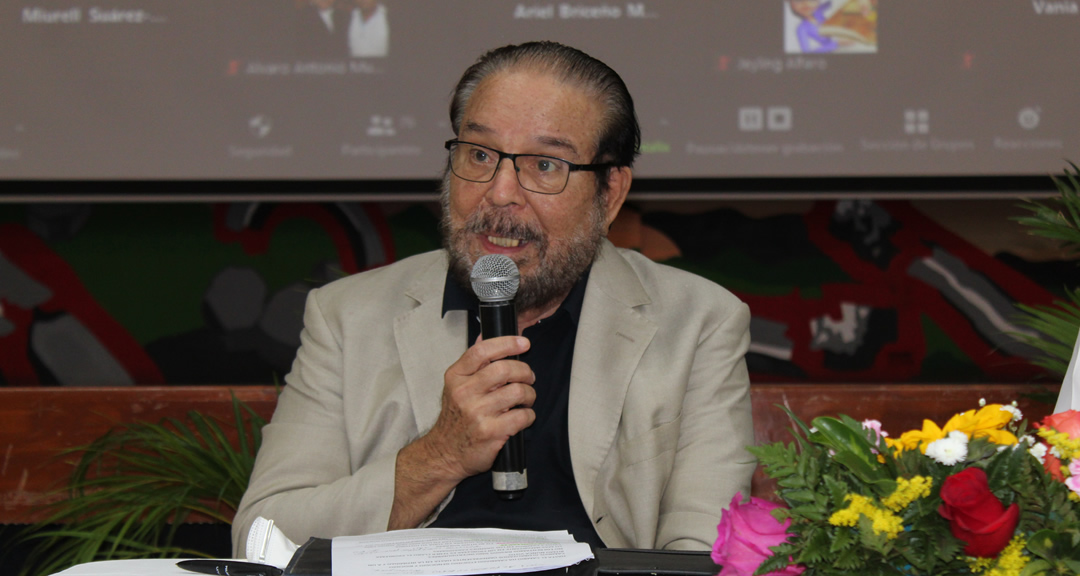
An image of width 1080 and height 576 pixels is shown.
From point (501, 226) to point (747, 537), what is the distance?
1007mm

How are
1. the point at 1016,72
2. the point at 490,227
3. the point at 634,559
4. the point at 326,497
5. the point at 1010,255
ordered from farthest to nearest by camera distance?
the point at 1010,255 → the point at 1016,72 → the point at 490,227 → the point at 326,497 → the point at 634,559

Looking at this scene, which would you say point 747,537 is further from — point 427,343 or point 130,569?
point 427,343

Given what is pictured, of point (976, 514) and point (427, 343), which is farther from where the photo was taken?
point (427, 343)

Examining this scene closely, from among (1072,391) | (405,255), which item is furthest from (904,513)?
(405,255)

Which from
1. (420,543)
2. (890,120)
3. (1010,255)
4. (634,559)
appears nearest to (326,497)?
(420,543)

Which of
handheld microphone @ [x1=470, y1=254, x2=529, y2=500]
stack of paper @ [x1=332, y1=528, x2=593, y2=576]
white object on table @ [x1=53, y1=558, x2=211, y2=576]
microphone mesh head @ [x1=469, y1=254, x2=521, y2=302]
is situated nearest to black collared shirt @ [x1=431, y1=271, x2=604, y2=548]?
handheld microphone @ [x1=470, y1=254, x2=529, y2=500]

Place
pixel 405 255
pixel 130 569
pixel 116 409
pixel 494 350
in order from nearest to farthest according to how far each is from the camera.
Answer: pixel 130 569 → pixel 494 350 → pixel 116 409 → pixel 405 255

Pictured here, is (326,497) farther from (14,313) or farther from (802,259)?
(14,313)

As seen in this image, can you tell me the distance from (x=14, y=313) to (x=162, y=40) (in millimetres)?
1277

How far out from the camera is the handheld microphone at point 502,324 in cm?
139

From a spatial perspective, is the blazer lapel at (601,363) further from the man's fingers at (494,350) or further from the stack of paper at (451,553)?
the stack of paper at (451,553)

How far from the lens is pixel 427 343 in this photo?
6.08 feet

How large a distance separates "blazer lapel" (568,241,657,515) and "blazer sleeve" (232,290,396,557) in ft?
1.16

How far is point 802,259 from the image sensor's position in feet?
11.8
